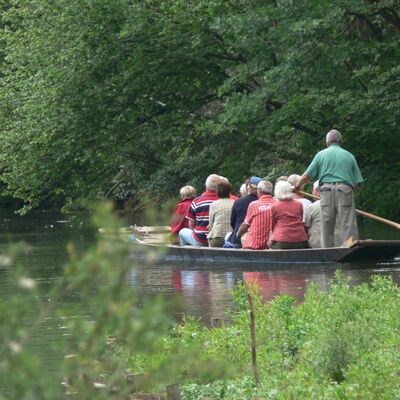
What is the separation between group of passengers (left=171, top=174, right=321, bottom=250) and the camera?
1723cm

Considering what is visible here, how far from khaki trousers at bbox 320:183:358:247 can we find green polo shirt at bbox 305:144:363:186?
0.35ft

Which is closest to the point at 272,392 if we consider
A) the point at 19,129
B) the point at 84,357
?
the point at 84,357

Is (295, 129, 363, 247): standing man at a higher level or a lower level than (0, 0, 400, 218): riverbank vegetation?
lower

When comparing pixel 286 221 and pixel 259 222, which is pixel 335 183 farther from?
pixel 259 222

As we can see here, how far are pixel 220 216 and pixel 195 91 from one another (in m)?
11.1

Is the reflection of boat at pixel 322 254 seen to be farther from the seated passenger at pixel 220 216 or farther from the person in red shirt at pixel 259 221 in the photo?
the seated passenger at pixel 220 216

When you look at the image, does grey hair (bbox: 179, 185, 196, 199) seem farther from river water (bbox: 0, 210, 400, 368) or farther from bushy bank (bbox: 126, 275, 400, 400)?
bushy bank (bbox: 126, 275, 400, 400)

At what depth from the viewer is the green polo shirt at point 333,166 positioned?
17.1m

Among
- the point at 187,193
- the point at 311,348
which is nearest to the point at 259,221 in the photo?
the point at 187,193

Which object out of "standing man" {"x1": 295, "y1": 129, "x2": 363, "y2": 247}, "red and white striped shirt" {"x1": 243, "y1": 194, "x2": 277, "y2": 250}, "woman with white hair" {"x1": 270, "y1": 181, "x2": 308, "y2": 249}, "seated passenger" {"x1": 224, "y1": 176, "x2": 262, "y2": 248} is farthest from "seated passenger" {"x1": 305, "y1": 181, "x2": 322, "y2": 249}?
"seated passenger" {"x1": 224, "y1": 176, "x2": 262, "y2": 248}

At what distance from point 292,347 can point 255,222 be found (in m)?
9.18

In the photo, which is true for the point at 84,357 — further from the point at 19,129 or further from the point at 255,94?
the point at 19,129

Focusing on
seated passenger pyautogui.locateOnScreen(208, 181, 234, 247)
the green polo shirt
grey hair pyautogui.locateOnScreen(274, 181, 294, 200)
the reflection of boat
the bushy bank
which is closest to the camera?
the bushy bank

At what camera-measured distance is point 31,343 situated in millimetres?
9203
